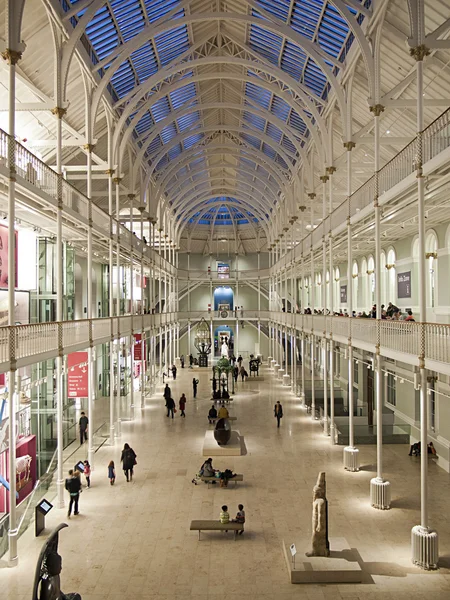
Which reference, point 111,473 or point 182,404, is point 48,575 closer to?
point 111,473

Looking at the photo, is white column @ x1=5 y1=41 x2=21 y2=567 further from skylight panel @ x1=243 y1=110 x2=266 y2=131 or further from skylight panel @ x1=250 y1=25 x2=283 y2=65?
skylight panel @ x1=243 y1=110 x2=266 y2=131

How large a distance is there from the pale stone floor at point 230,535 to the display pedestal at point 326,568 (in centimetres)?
17

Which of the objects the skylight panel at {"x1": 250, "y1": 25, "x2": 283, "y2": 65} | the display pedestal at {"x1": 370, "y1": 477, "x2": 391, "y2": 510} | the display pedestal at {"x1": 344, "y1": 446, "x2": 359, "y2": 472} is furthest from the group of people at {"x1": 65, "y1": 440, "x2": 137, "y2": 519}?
the skylight panel at {"x1": 250, "y1": 25, "x2": 283, "y2": 65}

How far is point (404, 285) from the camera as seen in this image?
83.5 feet

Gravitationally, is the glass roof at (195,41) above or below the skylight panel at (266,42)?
below

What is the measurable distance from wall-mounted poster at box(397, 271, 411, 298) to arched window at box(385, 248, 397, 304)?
92 centimetres

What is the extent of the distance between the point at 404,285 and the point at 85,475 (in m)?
17.6

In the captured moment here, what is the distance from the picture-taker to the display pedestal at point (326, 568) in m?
9.77

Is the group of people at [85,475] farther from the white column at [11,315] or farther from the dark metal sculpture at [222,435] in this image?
the dark metal sculpture at [222,435]

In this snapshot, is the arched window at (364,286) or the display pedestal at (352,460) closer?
the display pedestal at (352,460)

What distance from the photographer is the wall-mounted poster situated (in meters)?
24.8

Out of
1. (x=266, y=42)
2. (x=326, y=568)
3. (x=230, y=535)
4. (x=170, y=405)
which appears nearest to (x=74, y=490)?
(x=230, y=535)

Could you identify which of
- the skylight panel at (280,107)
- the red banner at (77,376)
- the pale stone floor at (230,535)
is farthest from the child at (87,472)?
the skylight panel at (280,107)

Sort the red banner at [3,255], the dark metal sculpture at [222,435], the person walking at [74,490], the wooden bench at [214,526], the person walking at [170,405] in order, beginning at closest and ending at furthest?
the wooden bench at [214,526] → the person walking at [74,490] → the red banner at [3,255] → the dark metal sculpture at [222,435] → the person walking at [170,405]
